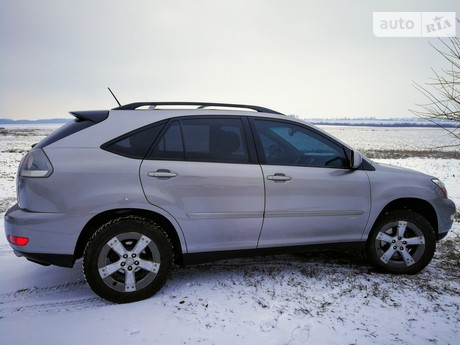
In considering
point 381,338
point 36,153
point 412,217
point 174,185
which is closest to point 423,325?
point 381,338

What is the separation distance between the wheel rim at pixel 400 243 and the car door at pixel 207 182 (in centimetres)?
147

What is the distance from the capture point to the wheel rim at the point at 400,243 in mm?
3701

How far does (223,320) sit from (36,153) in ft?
6.97

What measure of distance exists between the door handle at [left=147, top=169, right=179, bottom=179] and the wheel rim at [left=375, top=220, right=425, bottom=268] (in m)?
2.34

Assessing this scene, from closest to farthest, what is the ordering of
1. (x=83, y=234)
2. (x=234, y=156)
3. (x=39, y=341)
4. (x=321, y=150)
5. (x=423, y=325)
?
1. (x=39, y=341)
2. (x=423, y=325)
3. (x=83, y=234)
4. (x=234, y=156)
5. (x=321, y=150)

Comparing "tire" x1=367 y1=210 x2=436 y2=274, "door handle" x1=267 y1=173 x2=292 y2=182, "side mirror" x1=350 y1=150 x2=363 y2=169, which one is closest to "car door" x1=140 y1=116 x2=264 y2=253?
"door handle" x1=267 y1=173 x2=292 y2=182

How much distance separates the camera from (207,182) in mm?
3107

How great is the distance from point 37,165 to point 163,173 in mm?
1048

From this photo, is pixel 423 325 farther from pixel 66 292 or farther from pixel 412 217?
pixel 66 292

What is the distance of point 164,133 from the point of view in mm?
3154

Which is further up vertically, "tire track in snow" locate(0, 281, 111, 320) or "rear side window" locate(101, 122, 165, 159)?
"rear side window" locate(101, 122, 165, 159)

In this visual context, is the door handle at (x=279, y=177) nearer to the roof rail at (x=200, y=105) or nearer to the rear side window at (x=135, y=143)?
the roof rail at (x=200, y=105)

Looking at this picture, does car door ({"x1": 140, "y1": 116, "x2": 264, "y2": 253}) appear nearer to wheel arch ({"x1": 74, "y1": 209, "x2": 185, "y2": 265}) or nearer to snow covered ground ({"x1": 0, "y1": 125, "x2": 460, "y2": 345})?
wheel arch ({"x1": 74, "y1": 209, "x2": 185, "y2": 265})

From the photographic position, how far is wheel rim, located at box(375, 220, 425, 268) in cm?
370
